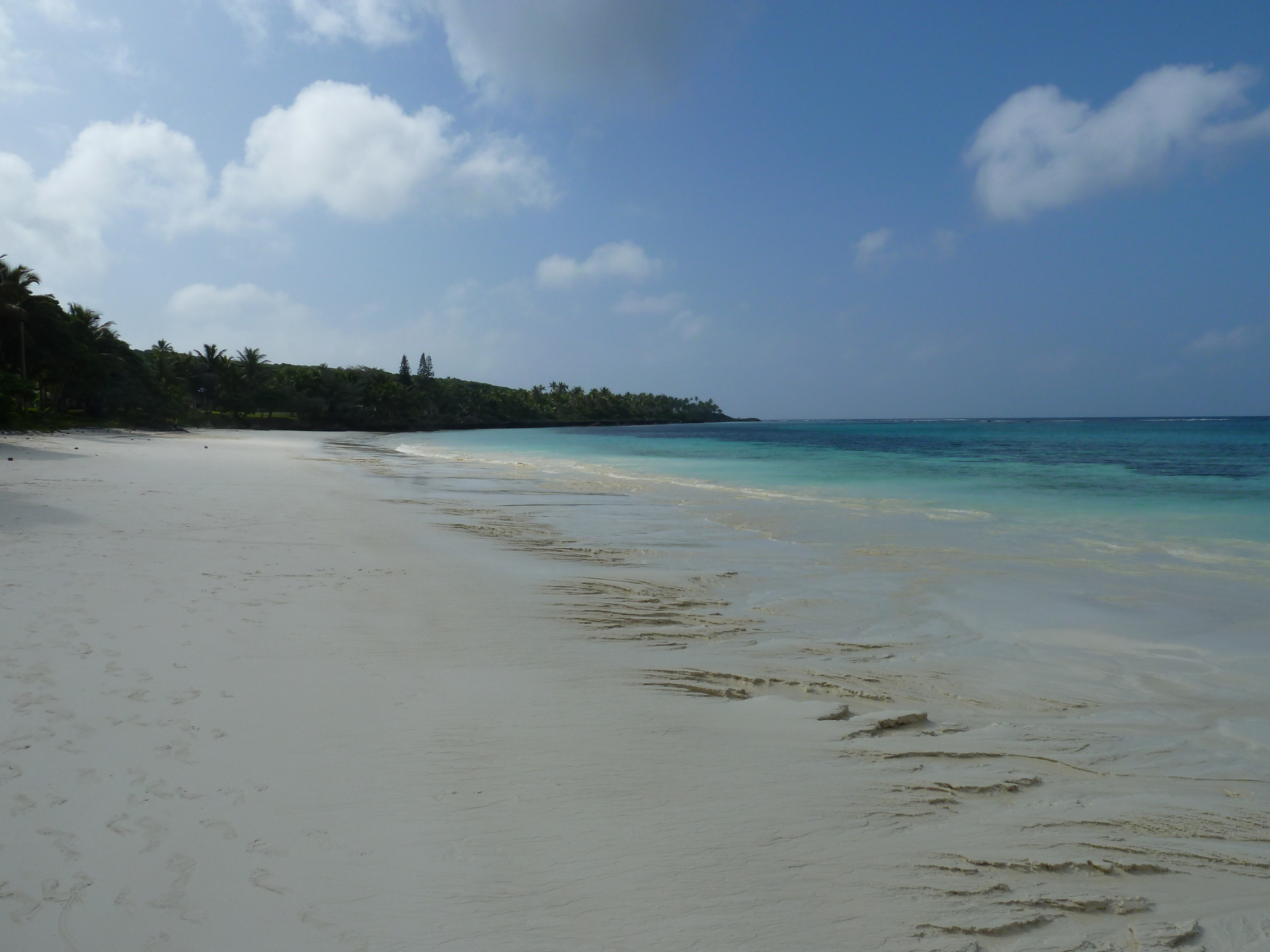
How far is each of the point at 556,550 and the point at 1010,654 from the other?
6105 mm

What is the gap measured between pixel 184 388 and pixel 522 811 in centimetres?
8186

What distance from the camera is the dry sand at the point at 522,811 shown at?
8.23 ft

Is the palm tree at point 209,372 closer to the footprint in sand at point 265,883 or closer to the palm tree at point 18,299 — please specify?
the palm tree at point 18,299

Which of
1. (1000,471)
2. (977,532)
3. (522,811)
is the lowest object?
(522,811)

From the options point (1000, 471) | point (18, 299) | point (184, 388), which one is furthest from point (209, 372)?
point (1000, 471)

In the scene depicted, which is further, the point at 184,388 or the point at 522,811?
the point at 184,388

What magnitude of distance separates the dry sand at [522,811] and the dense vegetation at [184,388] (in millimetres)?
32745

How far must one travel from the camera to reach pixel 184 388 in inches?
2749

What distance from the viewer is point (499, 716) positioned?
418 centimetres

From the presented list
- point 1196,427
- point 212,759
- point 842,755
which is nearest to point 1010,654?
point 842,755

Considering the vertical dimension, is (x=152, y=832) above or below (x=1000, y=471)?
below

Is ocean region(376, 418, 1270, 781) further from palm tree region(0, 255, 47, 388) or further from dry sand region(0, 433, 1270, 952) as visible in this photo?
palm tree region(0, 255, 47, 388)

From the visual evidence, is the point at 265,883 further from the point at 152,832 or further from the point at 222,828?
the point at 152,832

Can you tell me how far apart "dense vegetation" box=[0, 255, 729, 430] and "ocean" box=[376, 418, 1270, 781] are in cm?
3049
